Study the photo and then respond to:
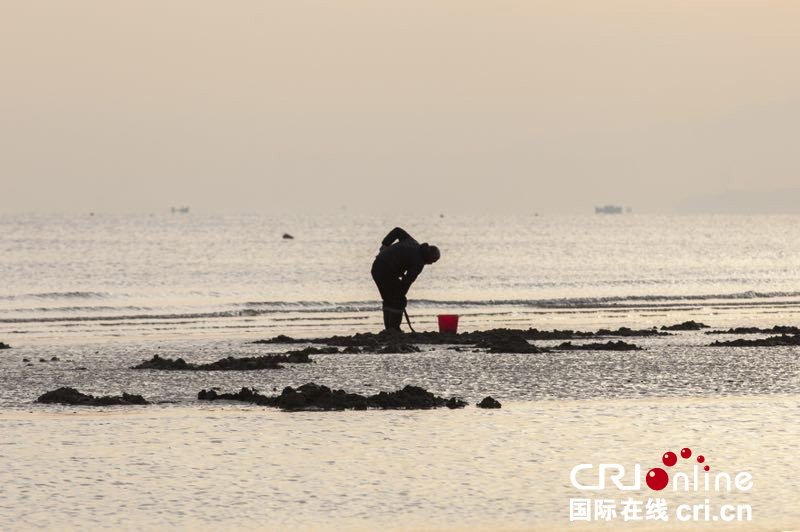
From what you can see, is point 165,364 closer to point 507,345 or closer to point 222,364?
point 222,364

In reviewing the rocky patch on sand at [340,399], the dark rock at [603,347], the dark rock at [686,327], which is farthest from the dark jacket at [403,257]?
the rocky patch on sand at [340,399]

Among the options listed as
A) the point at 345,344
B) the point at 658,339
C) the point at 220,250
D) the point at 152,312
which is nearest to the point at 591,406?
the point at 345,344

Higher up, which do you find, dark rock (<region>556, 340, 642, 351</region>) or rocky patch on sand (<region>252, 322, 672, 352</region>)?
rocky patch on sand (<region>252, 322, 672, 352</region>)

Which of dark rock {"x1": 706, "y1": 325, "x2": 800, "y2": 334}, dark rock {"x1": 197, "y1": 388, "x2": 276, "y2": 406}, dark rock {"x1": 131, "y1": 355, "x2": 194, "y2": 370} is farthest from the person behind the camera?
dark rock {"x1": 706, "y1": 325, "x2": 800, "y2": 334}

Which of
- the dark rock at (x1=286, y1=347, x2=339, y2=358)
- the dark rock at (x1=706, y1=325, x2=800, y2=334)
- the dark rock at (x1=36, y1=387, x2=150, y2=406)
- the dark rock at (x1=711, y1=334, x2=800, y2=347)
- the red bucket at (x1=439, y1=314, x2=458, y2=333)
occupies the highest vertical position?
the red bucket at (x1=439, y1=314, x2=458, y2=333)

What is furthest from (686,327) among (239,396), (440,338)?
(239,396)

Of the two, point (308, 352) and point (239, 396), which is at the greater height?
point (308, 352)

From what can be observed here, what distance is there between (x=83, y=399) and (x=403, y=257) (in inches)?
404

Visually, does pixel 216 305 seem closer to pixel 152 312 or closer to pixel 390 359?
pixel 152 312

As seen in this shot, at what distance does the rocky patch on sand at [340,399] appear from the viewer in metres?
15.4

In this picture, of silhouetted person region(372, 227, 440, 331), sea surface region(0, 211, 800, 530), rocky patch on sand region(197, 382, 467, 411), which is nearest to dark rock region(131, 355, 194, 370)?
sea surface region(0, 211, 800, 530)

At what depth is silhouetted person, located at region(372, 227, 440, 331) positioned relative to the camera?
25.2 metres

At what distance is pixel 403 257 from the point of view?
25.4m

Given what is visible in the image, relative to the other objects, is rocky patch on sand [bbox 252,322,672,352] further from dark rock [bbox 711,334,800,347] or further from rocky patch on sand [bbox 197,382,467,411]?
rocky patch on sand [bbox 197,382,467,411]
